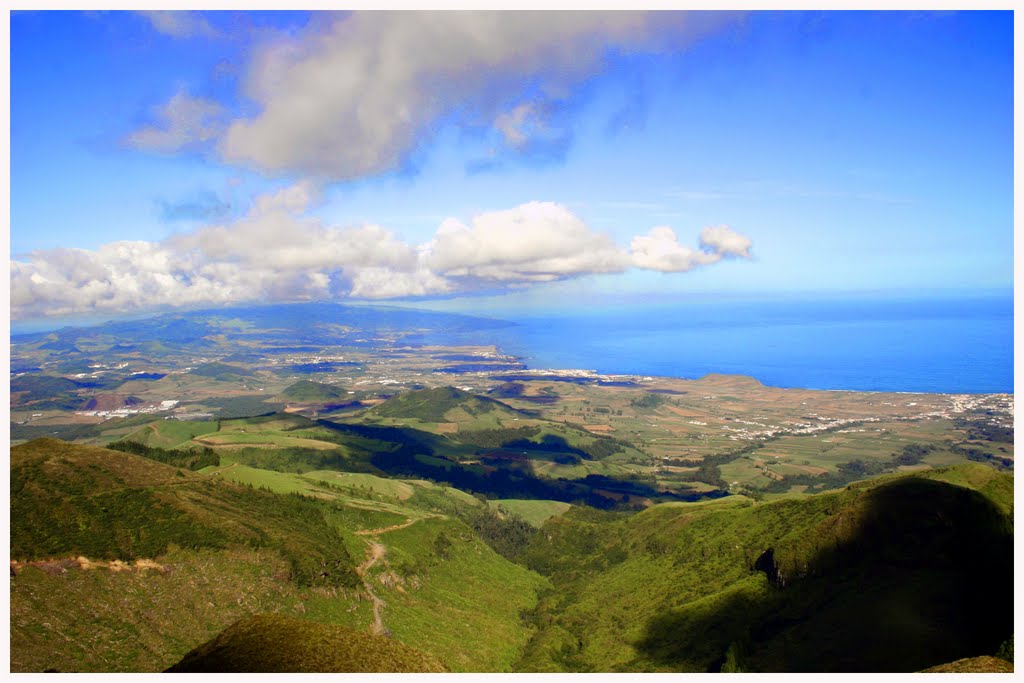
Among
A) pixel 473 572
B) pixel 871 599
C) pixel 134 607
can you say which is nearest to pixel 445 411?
pixel 473 572

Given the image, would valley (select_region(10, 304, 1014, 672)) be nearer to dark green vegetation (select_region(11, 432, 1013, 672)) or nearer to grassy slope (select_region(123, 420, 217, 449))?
dark green vegetation (select_region(11, 432, 1013, 672))

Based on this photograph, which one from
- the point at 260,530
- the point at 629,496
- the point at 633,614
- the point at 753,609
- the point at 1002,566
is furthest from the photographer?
the point at 629,496

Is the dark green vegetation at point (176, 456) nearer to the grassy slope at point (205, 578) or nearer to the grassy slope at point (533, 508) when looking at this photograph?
the grassy slope at point (205, 578)

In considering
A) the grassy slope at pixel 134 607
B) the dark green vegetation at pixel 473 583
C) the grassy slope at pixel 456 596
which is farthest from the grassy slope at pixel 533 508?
the grassy slope at pixel 134 607

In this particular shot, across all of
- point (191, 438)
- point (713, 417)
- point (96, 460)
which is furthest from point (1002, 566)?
point (713, 417)

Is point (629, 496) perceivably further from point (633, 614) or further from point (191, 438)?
point (191, 438)
